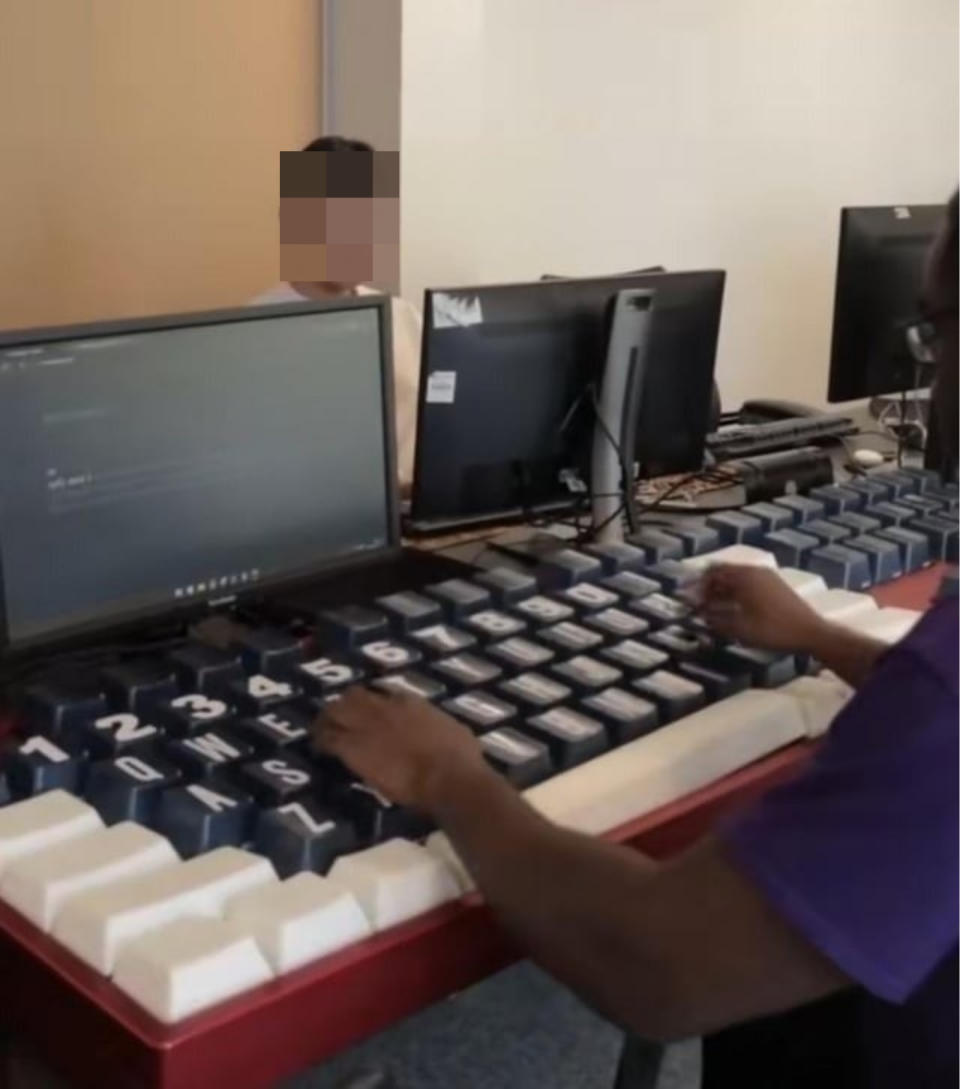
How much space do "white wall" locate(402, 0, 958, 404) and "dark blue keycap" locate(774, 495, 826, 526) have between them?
3.97 feet

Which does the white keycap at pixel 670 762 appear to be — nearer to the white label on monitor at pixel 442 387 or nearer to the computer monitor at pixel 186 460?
the computer monitor at pixel 186 460

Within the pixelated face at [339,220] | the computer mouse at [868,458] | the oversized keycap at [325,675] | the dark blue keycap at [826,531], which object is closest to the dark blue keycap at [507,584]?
the oversized keycap at [325,675]

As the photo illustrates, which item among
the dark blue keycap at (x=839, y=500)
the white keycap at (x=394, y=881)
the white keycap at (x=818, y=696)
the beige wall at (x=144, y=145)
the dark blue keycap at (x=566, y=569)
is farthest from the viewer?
the beige wall at (x=144, y=145)

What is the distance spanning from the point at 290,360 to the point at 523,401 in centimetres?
45

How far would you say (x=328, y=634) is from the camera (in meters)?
1.40

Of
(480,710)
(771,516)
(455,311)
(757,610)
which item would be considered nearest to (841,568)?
(771,516)

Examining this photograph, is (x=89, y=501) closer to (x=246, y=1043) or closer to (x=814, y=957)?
(x=246, y=1043)

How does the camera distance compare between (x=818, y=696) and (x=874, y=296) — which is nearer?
(x=818, y=696)

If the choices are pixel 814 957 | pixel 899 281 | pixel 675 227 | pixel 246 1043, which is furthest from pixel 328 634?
pixel 675 227

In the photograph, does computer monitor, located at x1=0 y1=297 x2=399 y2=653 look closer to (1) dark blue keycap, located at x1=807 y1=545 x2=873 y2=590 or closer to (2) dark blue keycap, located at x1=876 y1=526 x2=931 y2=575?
(1) dark blue keycap, located at x1=807 y1=545 x2=873 y2=590

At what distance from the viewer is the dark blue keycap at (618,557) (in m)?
1.66

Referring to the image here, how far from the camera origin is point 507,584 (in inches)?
60.6

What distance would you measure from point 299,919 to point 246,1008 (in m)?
0.07

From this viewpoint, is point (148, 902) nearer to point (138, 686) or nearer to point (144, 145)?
point (138, 686)
